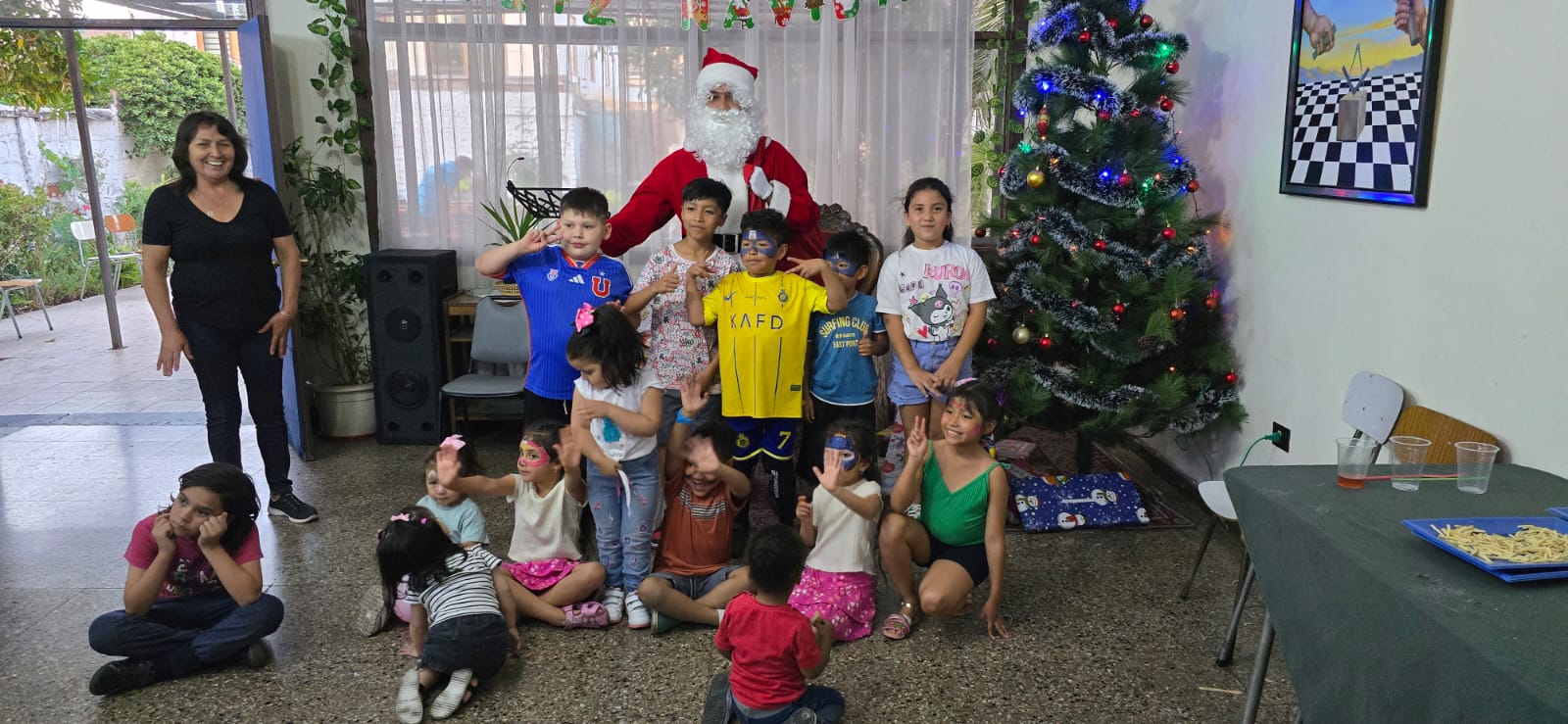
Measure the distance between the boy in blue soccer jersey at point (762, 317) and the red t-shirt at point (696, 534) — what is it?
28cm

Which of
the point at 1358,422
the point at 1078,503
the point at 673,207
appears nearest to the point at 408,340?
the point at 673,207

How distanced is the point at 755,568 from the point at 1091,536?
1.90 metres

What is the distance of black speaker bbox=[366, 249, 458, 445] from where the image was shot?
448 centimetres

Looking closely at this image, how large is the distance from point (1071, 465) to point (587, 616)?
93.9 inches

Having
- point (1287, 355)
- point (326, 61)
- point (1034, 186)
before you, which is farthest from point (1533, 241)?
point (326, 61)

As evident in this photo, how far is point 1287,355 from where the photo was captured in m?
3.36

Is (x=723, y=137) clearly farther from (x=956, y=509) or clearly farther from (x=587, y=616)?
(x=587, y=616)

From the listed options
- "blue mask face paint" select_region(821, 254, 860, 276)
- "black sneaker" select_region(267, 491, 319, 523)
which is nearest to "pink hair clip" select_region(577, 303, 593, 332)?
"blue mask face paint" select_region(821, 254, 860, 276)

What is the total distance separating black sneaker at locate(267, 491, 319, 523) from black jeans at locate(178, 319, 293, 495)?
0.12 feet

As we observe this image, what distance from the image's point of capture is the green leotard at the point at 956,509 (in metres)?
2.81

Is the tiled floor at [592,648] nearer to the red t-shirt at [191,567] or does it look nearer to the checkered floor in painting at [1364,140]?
the red t-shirt at [191,567]

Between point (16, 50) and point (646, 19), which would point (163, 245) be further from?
point (16, 50)

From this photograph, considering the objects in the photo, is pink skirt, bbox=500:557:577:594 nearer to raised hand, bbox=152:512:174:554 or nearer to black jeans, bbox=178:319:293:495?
raised hand, bbox=152:512:174:554

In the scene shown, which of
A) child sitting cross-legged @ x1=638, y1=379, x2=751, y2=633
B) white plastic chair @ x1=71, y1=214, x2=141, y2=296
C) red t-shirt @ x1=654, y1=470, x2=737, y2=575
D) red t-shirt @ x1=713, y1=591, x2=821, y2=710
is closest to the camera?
red t-shirt @ x1=713, y1=591, x2=821, y2=710
